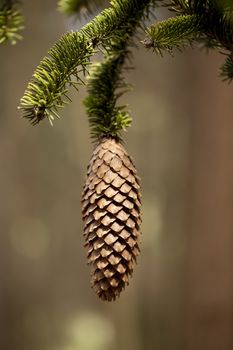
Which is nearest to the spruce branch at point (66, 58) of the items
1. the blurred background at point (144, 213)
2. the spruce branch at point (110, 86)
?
the spruce branch at point (110, 86)

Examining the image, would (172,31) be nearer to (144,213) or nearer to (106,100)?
(106,100)

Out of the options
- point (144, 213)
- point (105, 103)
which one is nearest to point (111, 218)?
point (105, 103)

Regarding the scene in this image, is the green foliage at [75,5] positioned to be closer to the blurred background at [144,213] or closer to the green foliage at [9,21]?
the green foliage at [9,21]

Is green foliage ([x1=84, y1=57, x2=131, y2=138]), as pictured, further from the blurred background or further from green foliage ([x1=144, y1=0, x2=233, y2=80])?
the blurred background

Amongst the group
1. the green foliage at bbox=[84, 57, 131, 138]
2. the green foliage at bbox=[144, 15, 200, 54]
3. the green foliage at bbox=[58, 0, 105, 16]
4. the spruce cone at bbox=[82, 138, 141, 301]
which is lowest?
the spruce cone at bbox=[82, 138, 141, 301]

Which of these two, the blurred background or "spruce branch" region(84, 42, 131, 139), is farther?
the blurred background

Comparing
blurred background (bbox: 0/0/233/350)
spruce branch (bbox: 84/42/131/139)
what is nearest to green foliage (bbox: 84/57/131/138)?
spruce branch (bbox: 84/42/131/139)
